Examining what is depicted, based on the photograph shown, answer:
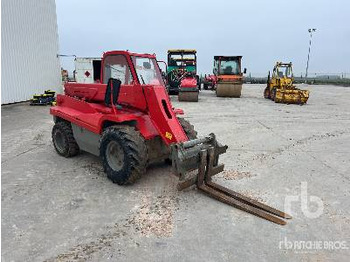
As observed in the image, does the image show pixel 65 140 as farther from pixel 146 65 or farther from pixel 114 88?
pixel 146 65

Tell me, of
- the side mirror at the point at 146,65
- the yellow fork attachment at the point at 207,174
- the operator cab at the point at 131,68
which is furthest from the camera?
the side mirror at the point at 146,65

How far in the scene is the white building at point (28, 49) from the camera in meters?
14.5

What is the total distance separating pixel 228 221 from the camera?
3.88 metres

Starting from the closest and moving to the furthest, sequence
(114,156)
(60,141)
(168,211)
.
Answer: (168,211) < (114,156) < (60,141)

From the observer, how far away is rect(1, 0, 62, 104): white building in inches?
569

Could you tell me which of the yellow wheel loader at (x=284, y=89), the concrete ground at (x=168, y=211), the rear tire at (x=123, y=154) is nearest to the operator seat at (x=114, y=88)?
the rear tire at (x=123, y=154)

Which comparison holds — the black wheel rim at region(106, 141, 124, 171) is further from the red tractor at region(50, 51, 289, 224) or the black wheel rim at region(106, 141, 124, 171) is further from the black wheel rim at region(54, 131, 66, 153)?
the black wheel rim at region(54, 131, 66, 153)

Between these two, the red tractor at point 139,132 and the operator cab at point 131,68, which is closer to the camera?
the red tractor at point 139,132

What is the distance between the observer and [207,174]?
4.73m

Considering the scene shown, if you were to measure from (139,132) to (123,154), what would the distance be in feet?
1.56

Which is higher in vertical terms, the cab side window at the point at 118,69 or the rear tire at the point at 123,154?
the cab side window at the point at 118,69

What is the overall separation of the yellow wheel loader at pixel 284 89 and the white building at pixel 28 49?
48.8 ft

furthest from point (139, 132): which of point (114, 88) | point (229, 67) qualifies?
point (229, 67)

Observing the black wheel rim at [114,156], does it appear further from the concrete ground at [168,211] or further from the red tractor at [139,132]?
the concrete ground at [168,211]
